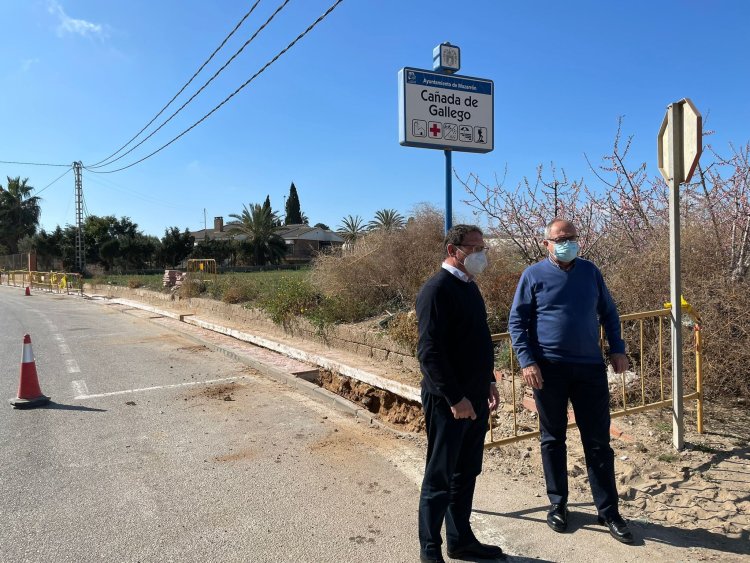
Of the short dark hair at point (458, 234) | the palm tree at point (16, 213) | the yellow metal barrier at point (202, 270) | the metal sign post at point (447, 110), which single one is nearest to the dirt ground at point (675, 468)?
the short dark hair at point (458, 234)

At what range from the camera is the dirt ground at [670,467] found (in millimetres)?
3398

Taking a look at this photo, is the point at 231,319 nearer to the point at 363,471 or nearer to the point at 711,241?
the point at 363,471

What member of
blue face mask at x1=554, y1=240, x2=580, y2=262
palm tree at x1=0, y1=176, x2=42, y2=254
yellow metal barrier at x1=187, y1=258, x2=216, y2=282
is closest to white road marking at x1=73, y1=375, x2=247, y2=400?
blue face mask at x1=554, y1=240, x2=580, y2=262

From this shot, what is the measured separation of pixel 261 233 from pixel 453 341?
52.4 m

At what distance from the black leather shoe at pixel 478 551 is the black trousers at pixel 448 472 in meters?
0.03

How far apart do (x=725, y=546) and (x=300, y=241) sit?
210 ft

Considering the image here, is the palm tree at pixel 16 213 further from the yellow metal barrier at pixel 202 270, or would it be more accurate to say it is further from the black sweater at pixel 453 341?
the black sweater at pixel 453 341

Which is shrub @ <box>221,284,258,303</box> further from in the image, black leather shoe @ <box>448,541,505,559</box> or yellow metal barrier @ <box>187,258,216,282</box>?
black leather shoe @ <box>448,541,505,559</box>

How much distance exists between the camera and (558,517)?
332cm

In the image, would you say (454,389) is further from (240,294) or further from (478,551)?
(240,294)

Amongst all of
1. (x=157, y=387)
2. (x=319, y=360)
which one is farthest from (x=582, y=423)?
(x=157, y=387)

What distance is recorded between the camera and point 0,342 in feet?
Answer: 38.5

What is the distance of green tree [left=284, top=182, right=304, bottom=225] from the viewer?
85062 mm

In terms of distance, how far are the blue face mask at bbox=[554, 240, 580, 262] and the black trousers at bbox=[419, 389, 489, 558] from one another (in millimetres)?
1094
